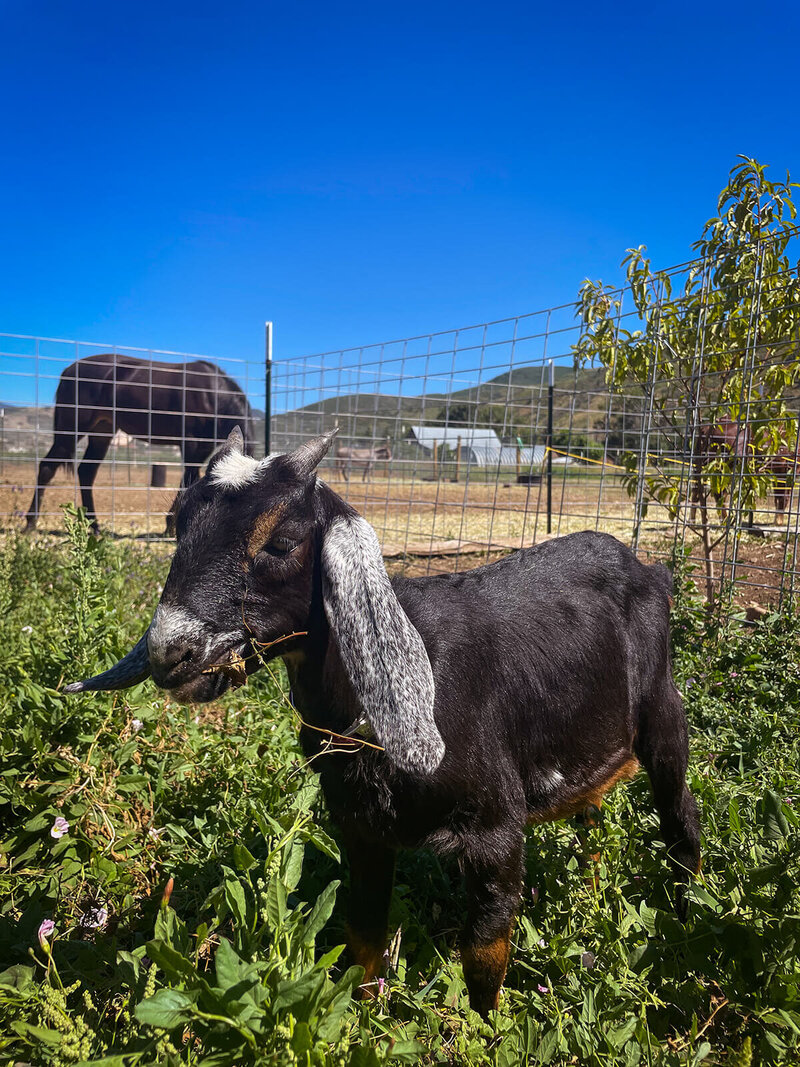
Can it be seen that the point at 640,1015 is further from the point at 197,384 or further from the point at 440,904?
the point at 197,384

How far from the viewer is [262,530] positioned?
66.1 inches

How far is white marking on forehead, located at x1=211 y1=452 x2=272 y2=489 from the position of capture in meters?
1.73

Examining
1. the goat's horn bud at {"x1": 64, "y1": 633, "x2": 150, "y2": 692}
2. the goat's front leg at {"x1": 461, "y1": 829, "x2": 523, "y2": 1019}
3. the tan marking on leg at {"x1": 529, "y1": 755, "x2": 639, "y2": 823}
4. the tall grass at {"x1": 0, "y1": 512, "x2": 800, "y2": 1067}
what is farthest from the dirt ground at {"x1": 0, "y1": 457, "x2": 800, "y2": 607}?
A: the goat's front leg at {"x1": 461, "y1": 829, "x2": 523, "y2": 1019}

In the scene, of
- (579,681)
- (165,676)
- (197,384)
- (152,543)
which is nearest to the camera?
(165,676)

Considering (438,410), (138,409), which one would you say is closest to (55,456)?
(138,409)

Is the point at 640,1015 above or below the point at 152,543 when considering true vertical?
below

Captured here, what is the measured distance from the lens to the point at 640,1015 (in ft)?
5.48

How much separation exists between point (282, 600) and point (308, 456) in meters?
0.38

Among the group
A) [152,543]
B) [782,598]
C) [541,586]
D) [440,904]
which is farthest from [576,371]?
[152,543]

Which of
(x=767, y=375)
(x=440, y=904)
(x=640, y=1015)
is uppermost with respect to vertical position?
(x=767, y=375)

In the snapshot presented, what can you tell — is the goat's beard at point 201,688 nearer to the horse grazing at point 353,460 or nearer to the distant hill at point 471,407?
the horse grazing at point 353,460

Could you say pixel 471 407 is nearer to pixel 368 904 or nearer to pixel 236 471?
pixel 236 471

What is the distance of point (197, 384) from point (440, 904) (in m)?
7.49

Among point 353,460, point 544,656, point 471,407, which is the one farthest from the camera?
point 471,407
